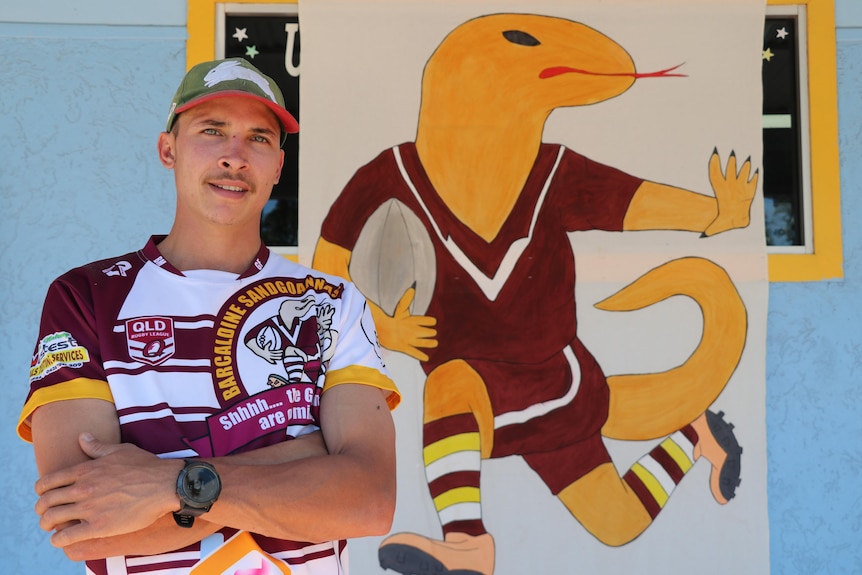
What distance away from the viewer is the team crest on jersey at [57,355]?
1.73 metres

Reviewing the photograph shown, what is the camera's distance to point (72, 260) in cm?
356

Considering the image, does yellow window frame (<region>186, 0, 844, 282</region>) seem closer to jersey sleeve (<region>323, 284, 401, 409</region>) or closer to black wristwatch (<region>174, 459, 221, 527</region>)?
jersey sleeve (<region>323, 284, 401, 409</region>)

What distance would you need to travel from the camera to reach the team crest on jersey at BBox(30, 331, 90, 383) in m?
1.73

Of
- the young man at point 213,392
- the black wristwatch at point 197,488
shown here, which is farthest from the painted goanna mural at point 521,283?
the black wristwatch at point 197,488

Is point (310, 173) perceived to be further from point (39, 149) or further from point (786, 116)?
point (786, 116)

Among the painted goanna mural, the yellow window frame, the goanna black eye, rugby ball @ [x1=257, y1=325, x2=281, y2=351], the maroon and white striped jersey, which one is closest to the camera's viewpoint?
the maroon and white striped jersey

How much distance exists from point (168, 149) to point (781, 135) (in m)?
2.72

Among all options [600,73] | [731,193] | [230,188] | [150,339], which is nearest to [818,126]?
[731,193]

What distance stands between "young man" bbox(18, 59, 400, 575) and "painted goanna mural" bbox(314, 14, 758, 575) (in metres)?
1.57

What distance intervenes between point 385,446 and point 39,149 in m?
2.40

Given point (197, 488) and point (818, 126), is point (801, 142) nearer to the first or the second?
point (818, 126)

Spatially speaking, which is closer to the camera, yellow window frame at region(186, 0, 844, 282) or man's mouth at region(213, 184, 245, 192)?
man's mouth at region(213, 184, 245, 192)

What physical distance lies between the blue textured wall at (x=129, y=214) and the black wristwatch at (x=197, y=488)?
2.13m

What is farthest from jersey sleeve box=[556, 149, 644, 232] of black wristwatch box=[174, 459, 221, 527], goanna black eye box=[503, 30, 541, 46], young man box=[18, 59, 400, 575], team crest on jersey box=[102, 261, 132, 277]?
black wristwatch box=[174, 459, 221, 527]
